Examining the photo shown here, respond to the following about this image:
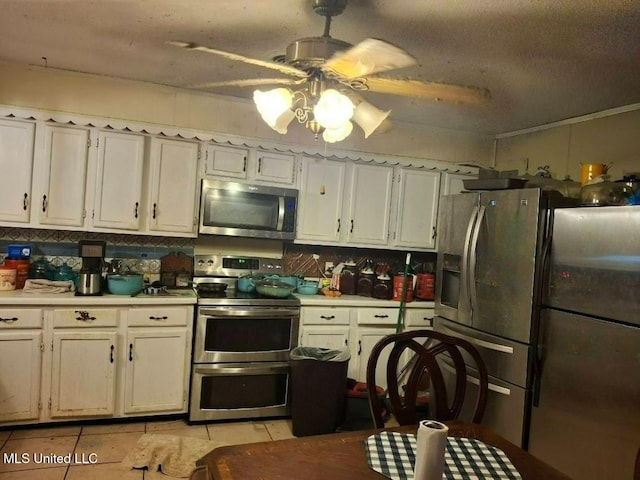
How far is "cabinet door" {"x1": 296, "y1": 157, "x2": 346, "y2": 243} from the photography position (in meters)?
3.69

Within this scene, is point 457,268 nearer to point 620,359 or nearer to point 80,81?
point 620,359

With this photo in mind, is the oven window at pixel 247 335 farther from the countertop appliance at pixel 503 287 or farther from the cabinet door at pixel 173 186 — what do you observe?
the countertop appliance at pixel 503 287

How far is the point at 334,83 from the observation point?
6.24 ft

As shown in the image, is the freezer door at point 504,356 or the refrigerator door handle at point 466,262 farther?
the refrigerator door handle at point 466,262

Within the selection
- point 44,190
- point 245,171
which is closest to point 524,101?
point 245,171

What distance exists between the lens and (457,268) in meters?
3.26

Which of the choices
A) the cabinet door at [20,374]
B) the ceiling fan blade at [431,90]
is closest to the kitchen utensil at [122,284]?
the cabinet door at [20,374]

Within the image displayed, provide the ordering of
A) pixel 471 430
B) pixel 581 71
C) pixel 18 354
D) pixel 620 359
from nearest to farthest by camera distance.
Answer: pixel 471 430
pixel 620 359
pixel 581 71
pixel 18 354

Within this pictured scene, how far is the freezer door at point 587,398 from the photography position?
222cm

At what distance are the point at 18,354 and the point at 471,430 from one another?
8.78 feet

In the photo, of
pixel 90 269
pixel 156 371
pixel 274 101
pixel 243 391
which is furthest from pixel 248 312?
pixel 274 101

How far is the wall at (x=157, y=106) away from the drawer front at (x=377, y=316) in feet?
4.25

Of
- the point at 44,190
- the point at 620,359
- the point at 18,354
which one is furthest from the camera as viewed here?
the point at 44,190

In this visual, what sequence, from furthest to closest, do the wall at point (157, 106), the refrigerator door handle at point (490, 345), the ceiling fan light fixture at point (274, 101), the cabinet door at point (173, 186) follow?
1. the cabinet door at point (173, 186)
2. the wall at point (157, 106)
3. the refrigerator door handle at point (490, 345)
4. the ceiling fan light fixture at point (274, 101)
